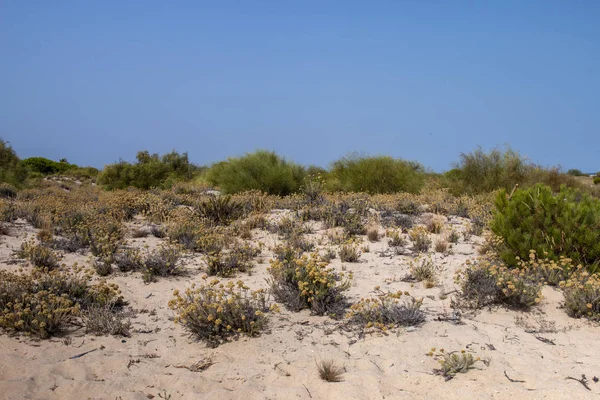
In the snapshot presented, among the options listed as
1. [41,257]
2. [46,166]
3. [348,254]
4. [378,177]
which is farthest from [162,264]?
[46,166]

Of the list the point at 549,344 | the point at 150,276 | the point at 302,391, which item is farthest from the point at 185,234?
the point at 549,344

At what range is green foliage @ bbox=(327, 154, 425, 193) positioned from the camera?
19047 millimetres

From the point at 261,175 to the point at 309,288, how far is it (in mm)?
12804

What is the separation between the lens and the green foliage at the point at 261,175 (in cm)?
1858

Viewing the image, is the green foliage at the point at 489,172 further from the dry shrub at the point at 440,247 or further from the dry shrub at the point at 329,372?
the dry shrub at the point at 329,372

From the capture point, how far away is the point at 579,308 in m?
5.99

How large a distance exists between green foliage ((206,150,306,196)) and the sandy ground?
39.6 ft

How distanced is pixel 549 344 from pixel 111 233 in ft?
25.3

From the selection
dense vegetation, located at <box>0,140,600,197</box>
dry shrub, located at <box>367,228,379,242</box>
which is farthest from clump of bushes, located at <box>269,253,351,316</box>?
dense vegetation, located at <box>0,140,600,197</box>

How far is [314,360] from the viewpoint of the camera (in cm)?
497

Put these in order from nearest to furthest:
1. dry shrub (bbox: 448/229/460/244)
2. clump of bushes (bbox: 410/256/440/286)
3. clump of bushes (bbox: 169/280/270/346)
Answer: clump of bushes (bbox: 169/280/270/346), clump of bushes (bbox: 410/256/440/286), dry shrub (bbox: 448/229/460/244)

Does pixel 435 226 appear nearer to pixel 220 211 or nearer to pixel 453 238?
pixel 453 238

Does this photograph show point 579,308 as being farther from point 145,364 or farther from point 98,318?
point 98,318

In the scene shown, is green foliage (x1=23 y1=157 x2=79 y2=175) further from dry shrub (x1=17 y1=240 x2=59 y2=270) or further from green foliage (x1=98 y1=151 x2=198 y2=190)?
dry shrub (x1=17 y1=240 x2=59 y2=270)
